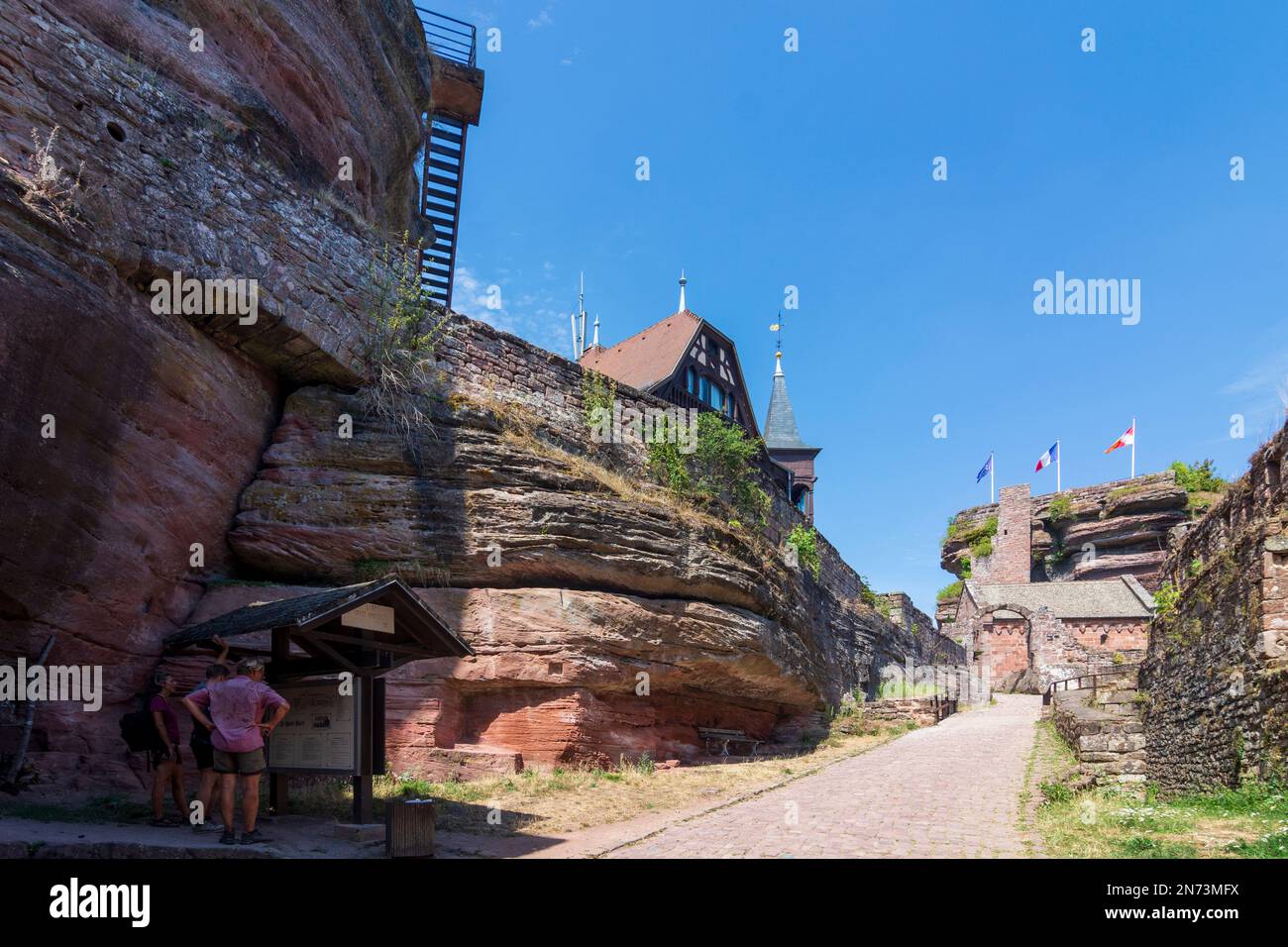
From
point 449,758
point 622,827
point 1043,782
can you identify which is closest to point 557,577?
point 449,758

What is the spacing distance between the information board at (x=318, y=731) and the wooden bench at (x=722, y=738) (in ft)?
25.9

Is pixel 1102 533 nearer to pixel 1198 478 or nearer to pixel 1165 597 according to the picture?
pixel 1198 478

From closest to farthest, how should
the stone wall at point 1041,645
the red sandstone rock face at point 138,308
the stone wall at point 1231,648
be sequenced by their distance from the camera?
the red sandstone rock face at point 138,308, the stone wall at point 1231,648, the stone wall at point 1041,645

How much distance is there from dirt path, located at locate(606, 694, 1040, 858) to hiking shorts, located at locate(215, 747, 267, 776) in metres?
3.20

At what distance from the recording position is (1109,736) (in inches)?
598

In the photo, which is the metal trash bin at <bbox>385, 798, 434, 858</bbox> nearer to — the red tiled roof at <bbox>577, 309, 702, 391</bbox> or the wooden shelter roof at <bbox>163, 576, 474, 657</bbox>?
the wooden shelter roof at <bbox>163, 576, 474, 657</bbox>

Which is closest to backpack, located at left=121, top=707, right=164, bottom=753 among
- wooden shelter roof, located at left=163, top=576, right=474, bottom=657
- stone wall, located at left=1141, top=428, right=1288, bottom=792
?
wooden shelter roof, located at left=163, top=576, right=474, bottom=657

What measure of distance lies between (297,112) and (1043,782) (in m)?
15.1

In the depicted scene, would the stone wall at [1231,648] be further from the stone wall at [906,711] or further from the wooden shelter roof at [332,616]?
the stone wall at [906,711]

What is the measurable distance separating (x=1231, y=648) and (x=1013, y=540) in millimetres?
46111

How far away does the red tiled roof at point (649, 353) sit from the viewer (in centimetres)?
3133

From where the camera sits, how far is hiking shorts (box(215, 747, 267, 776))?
7.70 m

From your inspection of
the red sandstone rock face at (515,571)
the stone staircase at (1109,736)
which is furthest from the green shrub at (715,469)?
the stone staircase at (1109,736)
